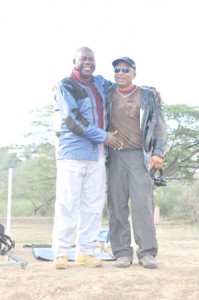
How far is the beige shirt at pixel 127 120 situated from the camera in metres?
4.79

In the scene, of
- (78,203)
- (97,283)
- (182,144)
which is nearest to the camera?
(97,283)

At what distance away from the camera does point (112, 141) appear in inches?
179

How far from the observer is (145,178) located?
4.77 m

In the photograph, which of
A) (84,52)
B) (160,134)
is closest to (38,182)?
(160,134)

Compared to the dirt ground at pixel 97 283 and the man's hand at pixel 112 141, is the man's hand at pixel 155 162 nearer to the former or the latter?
the man's hand at pixel 112 141

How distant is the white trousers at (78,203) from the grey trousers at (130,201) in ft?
0.45

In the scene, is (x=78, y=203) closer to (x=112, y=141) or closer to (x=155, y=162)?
(x=112, y=141)

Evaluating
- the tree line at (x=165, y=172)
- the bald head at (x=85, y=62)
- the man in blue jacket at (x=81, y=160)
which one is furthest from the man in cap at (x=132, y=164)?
the tree line at (x=165, y=172)

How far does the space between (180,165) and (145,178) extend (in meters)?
22.7

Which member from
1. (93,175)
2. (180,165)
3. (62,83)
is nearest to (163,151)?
(93,175)

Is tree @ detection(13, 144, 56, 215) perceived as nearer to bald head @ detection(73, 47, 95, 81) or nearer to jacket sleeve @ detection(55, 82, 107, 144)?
bald head @ detection(73, 47, 95, 81)

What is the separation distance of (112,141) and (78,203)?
1.94 feet

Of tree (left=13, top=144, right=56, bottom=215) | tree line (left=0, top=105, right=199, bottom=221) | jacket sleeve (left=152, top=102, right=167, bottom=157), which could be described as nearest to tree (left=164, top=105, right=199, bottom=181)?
tree line (left=0, top=105, right=199, bottom=221)

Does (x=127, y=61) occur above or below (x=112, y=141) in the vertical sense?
above
